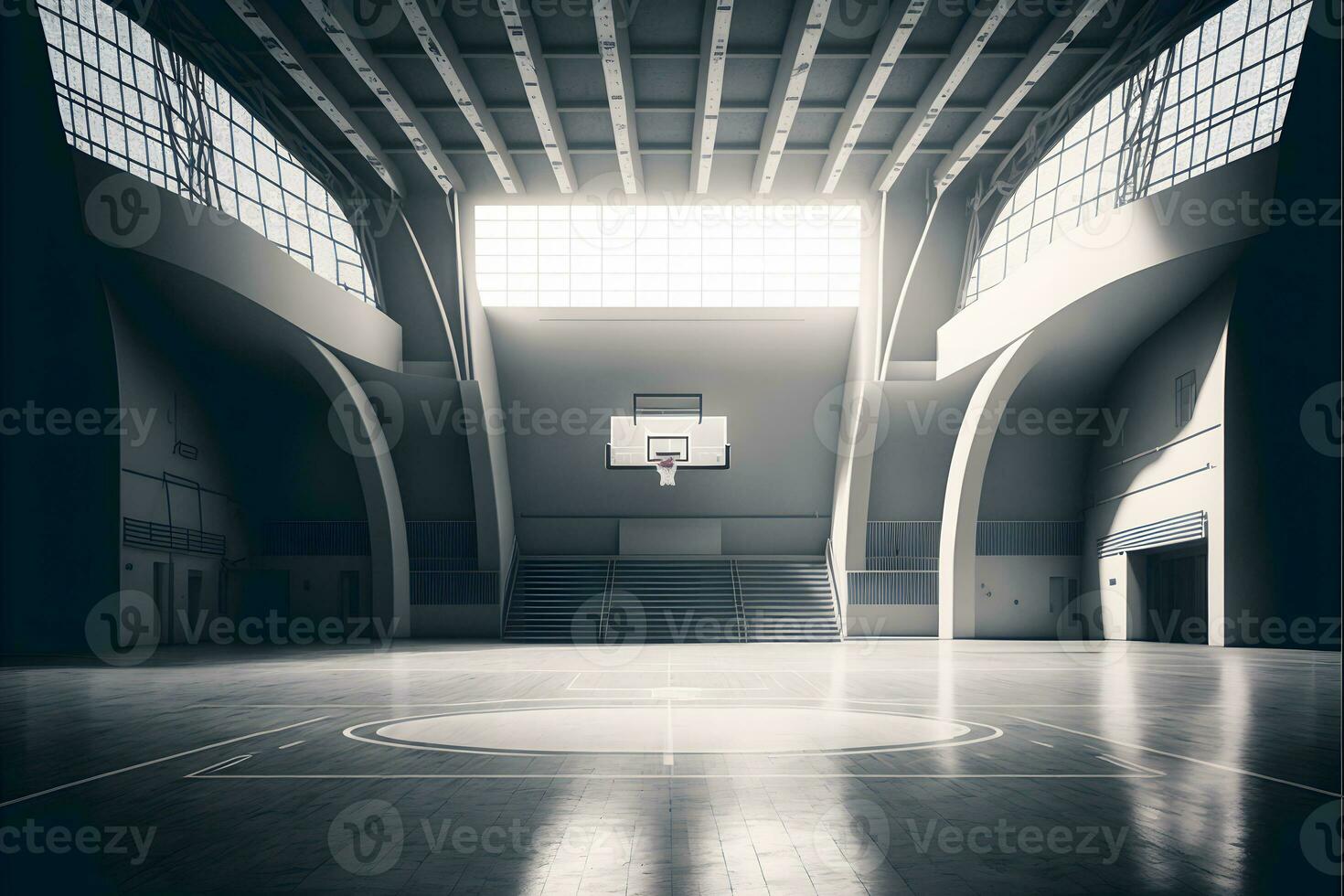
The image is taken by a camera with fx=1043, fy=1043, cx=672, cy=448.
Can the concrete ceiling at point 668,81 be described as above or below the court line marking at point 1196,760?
above

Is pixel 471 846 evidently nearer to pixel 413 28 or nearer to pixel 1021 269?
pixel 413 28

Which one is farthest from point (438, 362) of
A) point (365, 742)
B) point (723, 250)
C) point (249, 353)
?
point (365, 742)

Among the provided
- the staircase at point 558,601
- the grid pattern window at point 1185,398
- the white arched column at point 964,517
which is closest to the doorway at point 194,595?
the staircase at point 558,601

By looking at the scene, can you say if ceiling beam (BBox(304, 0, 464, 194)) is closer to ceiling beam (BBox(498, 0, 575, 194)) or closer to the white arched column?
ceiling beam (BBox(498, 0, 575, 194))

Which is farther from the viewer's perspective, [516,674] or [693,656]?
[693,656]

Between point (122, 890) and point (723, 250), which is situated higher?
point (723, 250)

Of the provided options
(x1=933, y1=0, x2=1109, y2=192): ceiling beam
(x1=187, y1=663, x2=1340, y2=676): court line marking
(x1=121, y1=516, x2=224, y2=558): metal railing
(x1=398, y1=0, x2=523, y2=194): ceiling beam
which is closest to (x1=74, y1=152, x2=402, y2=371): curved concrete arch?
(x1=398, y1=0, x2=523, y2=194): ceiling beam

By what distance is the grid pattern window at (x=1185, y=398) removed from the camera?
26788 mm

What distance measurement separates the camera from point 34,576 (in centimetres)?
2386

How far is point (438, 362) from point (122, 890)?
29.8 meters

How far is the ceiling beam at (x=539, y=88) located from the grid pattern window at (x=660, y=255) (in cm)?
199

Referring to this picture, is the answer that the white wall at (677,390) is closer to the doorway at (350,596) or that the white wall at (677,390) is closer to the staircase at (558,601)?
the staircase at (558,601)

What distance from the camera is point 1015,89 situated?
86.1 feet

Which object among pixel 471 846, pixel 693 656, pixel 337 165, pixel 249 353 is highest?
pixel 337 165
